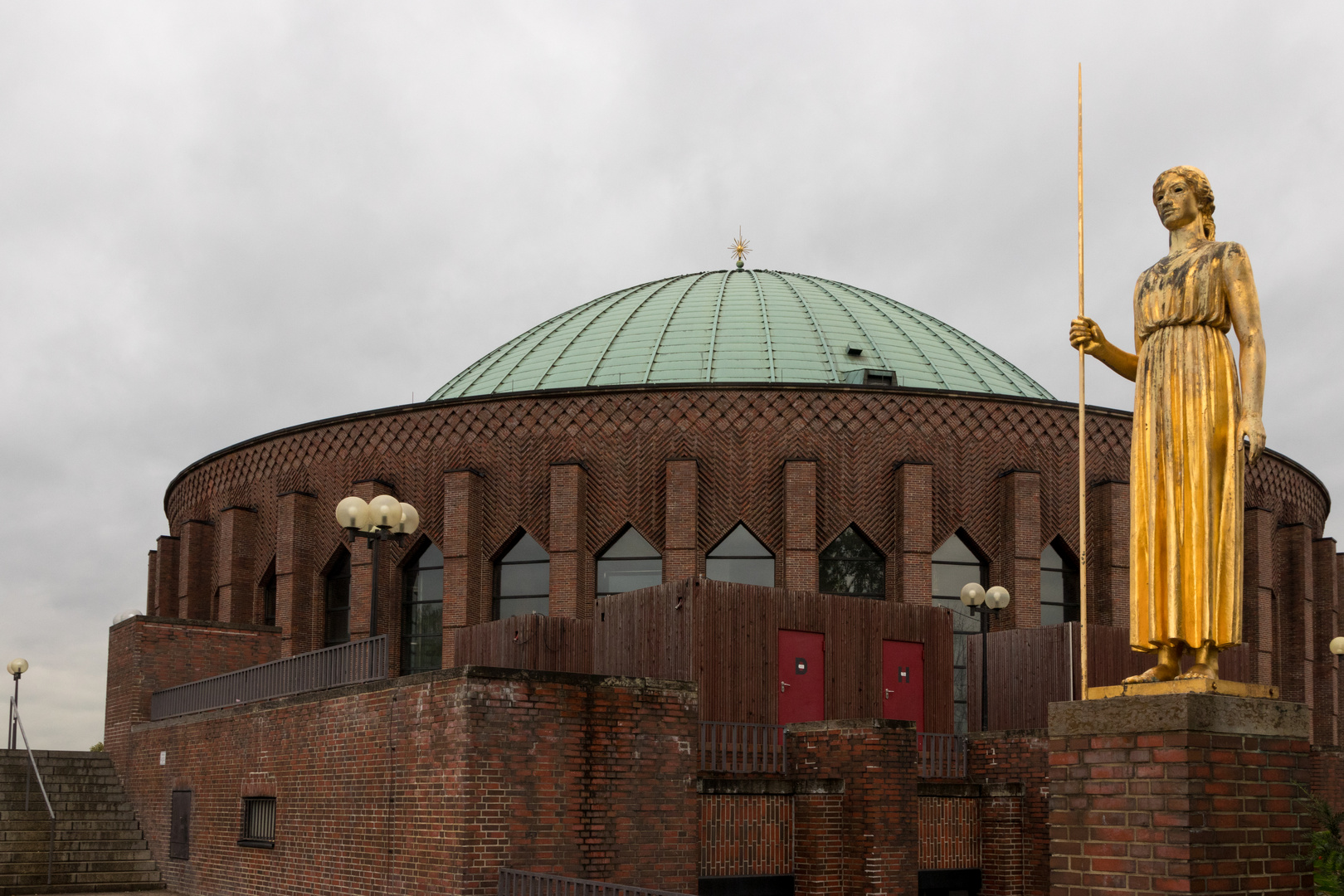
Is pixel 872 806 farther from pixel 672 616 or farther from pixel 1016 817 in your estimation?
pixel 672 616

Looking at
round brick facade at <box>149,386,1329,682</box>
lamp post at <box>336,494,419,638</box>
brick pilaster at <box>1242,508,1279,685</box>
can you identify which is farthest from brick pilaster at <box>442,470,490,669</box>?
brick pilaster at <box>1242,508,1279,685</box>

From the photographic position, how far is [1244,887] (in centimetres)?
714

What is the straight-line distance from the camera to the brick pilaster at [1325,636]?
4044cm

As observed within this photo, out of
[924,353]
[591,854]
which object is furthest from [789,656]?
[924,353]

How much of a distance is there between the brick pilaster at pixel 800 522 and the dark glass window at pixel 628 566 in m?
2.99

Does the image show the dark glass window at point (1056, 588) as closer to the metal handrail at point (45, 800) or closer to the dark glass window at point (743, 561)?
the dark glass window at point (743, 561)

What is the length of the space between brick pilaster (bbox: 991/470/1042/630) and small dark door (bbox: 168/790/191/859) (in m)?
18.0

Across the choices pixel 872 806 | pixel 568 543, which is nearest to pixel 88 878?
pixel 568 543

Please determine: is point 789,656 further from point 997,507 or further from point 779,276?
point 779,276

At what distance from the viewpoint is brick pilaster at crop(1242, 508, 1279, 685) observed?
3556cm

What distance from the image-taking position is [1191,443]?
7.53 metres

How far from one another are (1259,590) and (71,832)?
28.4 m

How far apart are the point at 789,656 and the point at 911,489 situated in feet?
32.0

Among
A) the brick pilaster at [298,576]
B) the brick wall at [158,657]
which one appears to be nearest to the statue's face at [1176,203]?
the brick wall at [158,657]
